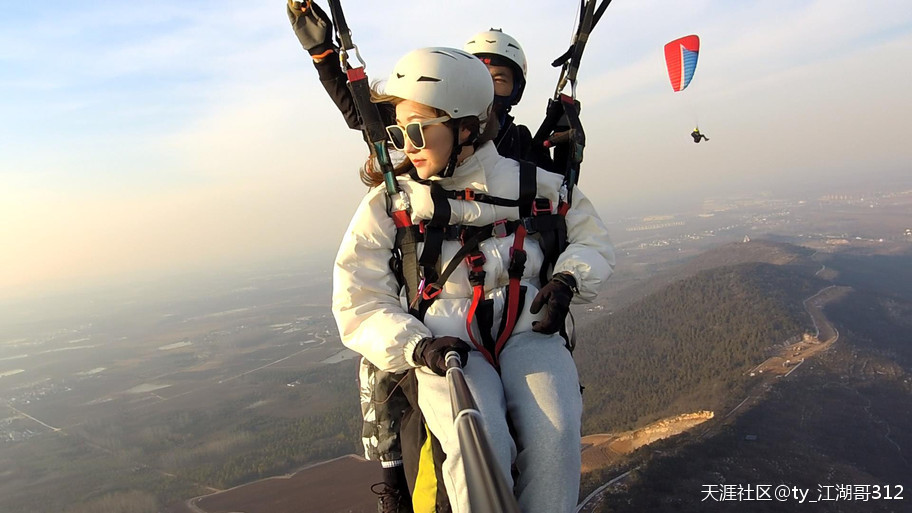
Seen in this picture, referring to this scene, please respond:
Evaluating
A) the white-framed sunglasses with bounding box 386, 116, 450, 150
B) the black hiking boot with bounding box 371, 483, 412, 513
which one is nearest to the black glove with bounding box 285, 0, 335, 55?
the white-framed sunglasses with bounding box 386, 116, 450, 150

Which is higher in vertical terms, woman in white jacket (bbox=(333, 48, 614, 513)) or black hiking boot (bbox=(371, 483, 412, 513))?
woman in white jacket (bbox=(333, 48, 614, 513))

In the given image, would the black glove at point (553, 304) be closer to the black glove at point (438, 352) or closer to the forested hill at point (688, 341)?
the black glove at point (438, 352)

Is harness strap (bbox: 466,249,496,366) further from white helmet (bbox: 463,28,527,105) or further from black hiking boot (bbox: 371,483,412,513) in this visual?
white helmet (bbox: 463,28,527,105)

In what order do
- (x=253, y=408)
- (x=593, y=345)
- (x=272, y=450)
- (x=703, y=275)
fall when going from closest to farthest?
(x=272, y=450) → (x=593, y=345) → (x=253, y=408) → (x=703, y=275)

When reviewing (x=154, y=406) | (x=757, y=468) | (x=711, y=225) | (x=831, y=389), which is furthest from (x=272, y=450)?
(x=711, y=225)

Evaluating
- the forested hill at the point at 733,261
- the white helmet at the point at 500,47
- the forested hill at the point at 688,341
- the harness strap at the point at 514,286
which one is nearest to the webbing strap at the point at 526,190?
the harness strap at the point at 514,286

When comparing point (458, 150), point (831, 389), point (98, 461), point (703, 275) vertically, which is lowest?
point (98, 461)

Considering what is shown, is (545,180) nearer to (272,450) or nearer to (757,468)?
(757,468)
